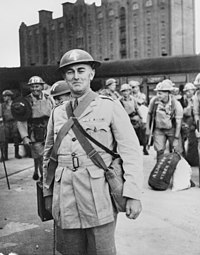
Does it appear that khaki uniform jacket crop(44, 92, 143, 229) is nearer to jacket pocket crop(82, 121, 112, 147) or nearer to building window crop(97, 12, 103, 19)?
jacket pocket crop(82, 121, 112, 147)

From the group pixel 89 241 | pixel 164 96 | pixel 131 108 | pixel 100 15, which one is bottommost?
pixel 89 241

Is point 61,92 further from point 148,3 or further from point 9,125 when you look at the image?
point 148,3

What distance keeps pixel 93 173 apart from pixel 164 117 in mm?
4516

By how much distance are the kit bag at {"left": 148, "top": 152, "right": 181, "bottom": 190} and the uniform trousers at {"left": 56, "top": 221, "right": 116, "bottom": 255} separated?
12.2 ft

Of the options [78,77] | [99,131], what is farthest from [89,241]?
[78,77]

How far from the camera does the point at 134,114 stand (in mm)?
9461

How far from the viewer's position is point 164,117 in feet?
21.9

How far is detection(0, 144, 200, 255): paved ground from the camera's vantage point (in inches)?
148

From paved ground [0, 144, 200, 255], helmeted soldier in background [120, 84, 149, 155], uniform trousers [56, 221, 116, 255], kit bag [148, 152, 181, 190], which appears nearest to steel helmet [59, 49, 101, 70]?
uniform trousers [56, 221, 116, 255]

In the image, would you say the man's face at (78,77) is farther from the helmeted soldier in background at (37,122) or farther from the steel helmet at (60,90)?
the helmeted soldier in background at (37,122)

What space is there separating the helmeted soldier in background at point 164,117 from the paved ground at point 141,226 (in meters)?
1.06

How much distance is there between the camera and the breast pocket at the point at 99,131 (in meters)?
2.40

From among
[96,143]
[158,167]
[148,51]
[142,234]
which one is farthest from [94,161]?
[148,51]

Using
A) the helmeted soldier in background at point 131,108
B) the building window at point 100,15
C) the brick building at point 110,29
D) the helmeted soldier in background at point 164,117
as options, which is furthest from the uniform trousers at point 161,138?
the building window at point 100,15
